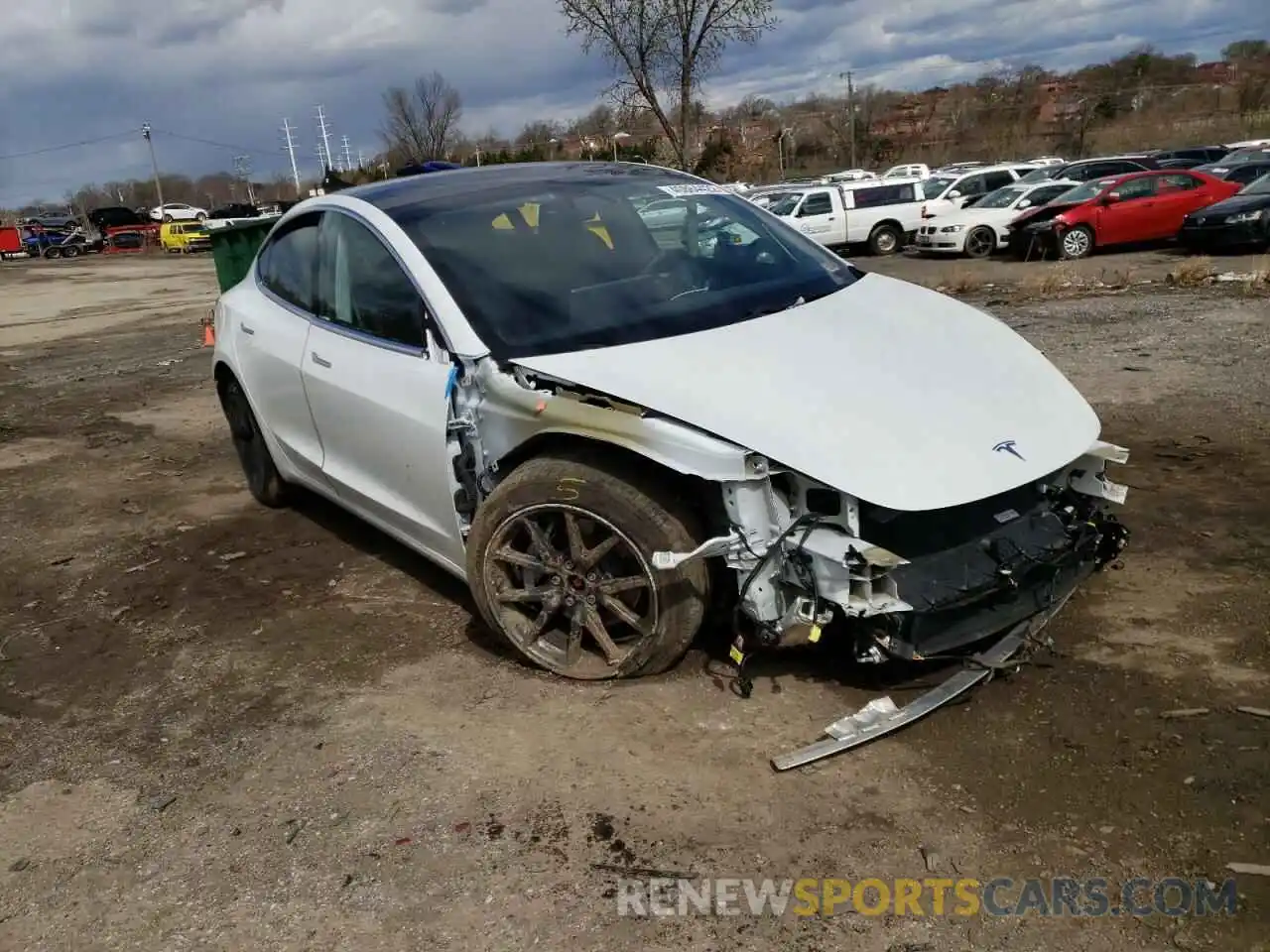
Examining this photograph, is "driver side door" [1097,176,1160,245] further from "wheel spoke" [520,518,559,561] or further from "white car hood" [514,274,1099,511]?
"wheel spoke" [520,518,559,561]

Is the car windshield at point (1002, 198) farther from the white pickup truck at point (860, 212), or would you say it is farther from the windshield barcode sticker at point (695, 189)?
the windshield barcode sticker at point (695, 189)

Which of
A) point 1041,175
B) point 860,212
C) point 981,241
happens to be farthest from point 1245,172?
point 860,212

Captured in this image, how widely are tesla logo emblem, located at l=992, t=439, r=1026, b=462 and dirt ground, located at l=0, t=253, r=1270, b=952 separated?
0.31 metres

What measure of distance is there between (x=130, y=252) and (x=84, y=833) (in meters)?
50.9

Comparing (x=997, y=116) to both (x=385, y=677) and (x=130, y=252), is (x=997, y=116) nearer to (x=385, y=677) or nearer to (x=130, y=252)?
(x=130, y=252)

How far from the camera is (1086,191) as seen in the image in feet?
59.6

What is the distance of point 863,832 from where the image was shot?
2.60m

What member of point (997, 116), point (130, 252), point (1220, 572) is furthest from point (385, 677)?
point (997, 116)

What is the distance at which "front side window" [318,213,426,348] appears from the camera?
3.72 metres

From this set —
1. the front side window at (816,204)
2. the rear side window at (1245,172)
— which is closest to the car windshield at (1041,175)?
the rear side window at (1245,172)

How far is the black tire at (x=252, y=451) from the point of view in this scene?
211 inches

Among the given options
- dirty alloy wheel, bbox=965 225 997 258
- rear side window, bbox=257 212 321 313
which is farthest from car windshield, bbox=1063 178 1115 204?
rear side window, bbox=257 212 321 313

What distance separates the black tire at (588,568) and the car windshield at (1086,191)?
17446 millimetres

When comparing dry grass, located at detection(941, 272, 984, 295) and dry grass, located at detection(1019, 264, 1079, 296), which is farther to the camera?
dry grass, located at detection(941, 272, 984, 295)
